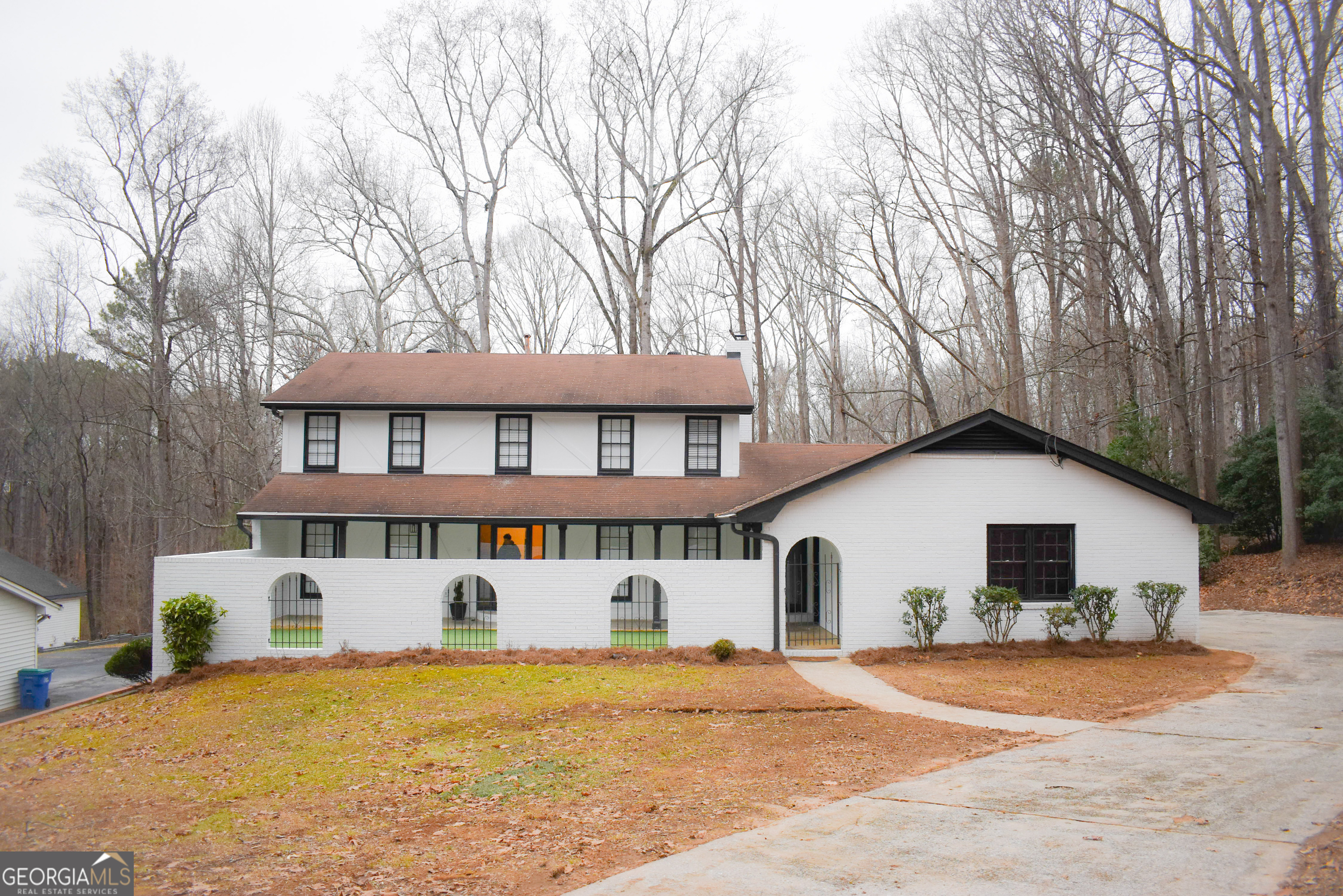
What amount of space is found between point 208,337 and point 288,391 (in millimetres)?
16163

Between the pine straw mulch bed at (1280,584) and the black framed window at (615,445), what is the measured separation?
Result: 48.3 ft

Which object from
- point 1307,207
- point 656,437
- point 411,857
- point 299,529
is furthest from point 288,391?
point 1307,207

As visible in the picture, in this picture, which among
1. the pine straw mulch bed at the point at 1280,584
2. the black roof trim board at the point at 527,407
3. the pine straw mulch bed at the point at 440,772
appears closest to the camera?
the pine straw mulch bed at the point at 440,772

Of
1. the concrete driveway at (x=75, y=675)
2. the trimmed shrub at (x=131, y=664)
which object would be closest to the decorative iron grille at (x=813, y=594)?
the trimmed shrub at (x=131, y=664)

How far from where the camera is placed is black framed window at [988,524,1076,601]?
635 inches

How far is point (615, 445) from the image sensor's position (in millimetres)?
20891

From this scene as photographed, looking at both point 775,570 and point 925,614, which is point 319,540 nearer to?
point 775,570

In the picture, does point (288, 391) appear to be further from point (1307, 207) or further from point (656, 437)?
point (1307, 207)

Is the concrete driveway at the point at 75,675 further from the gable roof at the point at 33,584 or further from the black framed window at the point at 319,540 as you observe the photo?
the black framed window at the point at 319,540

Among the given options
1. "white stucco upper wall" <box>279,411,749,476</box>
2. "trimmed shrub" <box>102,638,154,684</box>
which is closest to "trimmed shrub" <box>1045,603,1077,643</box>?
"white stucco upper wall" <box>279,411,749,476</box>

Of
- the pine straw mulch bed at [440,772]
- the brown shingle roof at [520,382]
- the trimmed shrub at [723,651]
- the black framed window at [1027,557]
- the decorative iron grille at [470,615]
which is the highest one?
the brown shingle roof at [520,382]

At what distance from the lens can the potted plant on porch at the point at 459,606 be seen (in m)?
18.0

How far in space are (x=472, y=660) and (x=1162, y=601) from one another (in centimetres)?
1327

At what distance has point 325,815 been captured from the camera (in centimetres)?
746
